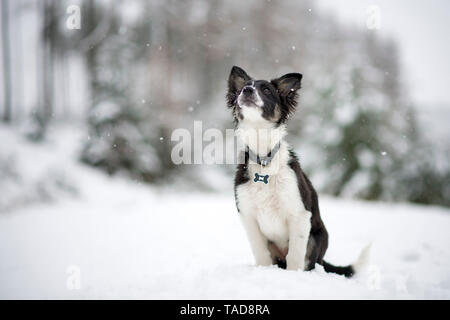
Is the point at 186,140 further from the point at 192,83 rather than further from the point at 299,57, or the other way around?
the point at 192,83

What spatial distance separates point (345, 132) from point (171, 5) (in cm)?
1171

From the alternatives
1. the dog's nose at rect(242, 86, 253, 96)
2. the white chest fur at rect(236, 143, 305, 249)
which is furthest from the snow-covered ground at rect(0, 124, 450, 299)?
the dog's nose at rect(242, 86, 253, 96)

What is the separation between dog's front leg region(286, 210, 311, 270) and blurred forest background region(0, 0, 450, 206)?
10403mm

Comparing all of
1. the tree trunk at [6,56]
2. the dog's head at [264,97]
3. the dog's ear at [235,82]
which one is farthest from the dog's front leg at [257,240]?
the tree trunk at [6,56]

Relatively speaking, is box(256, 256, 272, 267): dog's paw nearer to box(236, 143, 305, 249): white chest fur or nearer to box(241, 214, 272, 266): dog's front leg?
box(241, 214, 272, 266): dog's front leg

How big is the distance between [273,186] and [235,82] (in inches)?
54.8

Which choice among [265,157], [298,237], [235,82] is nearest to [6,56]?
[235,82]

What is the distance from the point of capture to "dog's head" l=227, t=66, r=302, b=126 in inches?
144

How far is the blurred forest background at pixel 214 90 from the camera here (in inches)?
523

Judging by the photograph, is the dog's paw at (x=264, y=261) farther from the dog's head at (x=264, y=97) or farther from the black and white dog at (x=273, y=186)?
the dog's head at (x=264, y=97)

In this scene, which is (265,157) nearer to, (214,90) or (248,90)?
(248,90)

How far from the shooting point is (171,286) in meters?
3.33

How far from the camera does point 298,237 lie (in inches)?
138
